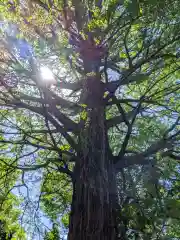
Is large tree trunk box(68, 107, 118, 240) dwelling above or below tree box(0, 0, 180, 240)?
below

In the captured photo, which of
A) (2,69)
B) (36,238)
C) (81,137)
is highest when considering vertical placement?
(2,69)

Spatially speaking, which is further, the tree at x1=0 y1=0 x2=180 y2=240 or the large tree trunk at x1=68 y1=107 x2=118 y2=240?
the tree at x1=0 y1=0 x2=180 y2=240

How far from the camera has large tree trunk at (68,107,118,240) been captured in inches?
76.2

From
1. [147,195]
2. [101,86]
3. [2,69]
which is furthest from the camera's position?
[101,86]

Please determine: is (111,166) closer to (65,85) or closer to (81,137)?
(81,137)

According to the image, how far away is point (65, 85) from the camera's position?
3061 millimetres

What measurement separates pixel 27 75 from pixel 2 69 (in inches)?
15.9

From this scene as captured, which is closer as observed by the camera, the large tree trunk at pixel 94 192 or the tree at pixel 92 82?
the large tree trunk at pixel 94 192

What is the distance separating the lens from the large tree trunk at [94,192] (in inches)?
76.2

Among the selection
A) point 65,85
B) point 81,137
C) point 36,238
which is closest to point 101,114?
point 81,137

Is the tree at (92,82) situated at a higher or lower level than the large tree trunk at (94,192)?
higher

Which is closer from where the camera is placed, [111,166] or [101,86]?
[111,166]

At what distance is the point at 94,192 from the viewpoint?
82.1 inches

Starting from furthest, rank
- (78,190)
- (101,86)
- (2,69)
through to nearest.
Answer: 1. (101,86)
2. (2,69)
3. (78,190)
